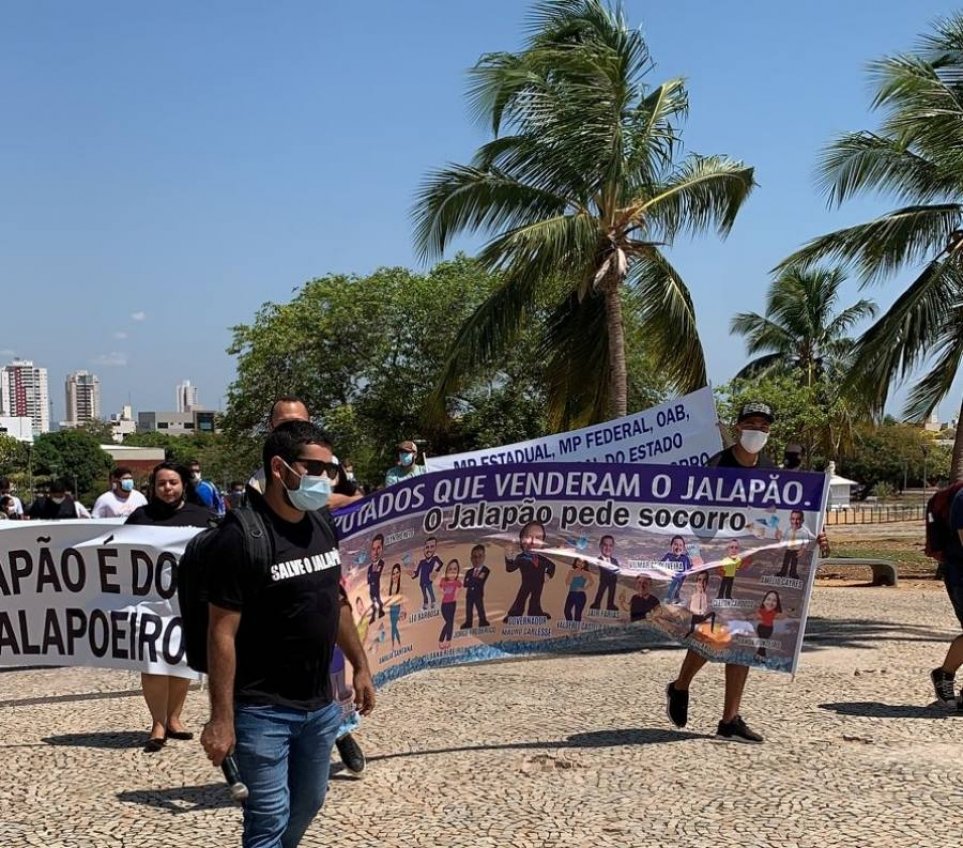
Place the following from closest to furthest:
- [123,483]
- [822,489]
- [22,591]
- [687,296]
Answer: [822,489], [22,591], [123,483], [687,296]

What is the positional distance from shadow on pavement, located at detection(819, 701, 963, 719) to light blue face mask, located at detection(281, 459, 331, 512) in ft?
15.8

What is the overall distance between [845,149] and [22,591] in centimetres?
1038

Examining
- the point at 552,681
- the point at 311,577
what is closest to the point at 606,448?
the point at 552,681

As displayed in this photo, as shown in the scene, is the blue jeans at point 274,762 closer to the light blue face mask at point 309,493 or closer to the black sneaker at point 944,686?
the light blue face mask at point 309,493

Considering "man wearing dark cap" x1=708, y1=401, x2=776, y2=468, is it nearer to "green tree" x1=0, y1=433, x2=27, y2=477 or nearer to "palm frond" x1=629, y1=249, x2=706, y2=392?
"palm frond" x1=629, y1=249, x2=706, y2=392

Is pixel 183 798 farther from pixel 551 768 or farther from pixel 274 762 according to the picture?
pixel 274 762

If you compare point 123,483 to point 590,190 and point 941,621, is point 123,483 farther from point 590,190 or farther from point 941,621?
point 941,621

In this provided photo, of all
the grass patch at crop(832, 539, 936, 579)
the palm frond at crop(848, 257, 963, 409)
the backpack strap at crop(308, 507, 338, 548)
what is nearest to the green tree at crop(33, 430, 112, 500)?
the grass patch at crop(832, 539, 936, 579)

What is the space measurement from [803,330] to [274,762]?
39071mm

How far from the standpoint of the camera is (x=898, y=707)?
7.11 m

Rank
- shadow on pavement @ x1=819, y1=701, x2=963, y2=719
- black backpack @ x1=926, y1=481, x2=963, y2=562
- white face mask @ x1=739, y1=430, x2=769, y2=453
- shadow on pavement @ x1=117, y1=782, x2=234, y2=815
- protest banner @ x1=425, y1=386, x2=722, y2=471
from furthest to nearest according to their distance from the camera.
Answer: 1. protest banner @ x1=425, y1=386, x2=722, y2=471
2. black backpack @ x1=926, y1=481, x2=963, y2=562
3. shadow on pavement @ x1=819, y1=701, x2=963, y2=719
4. white face mask @ x1=739, y1=430, x2=769, y2=453
5. shadow on pavement @ x1=117, y1=782, x2=234, y2=815

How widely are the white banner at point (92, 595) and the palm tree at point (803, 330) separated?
34.6m

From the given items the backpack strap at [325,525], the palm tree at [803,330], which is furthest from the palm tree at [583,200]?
the palm tree at [803,330]

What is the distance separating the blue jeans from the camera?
3.30 m
